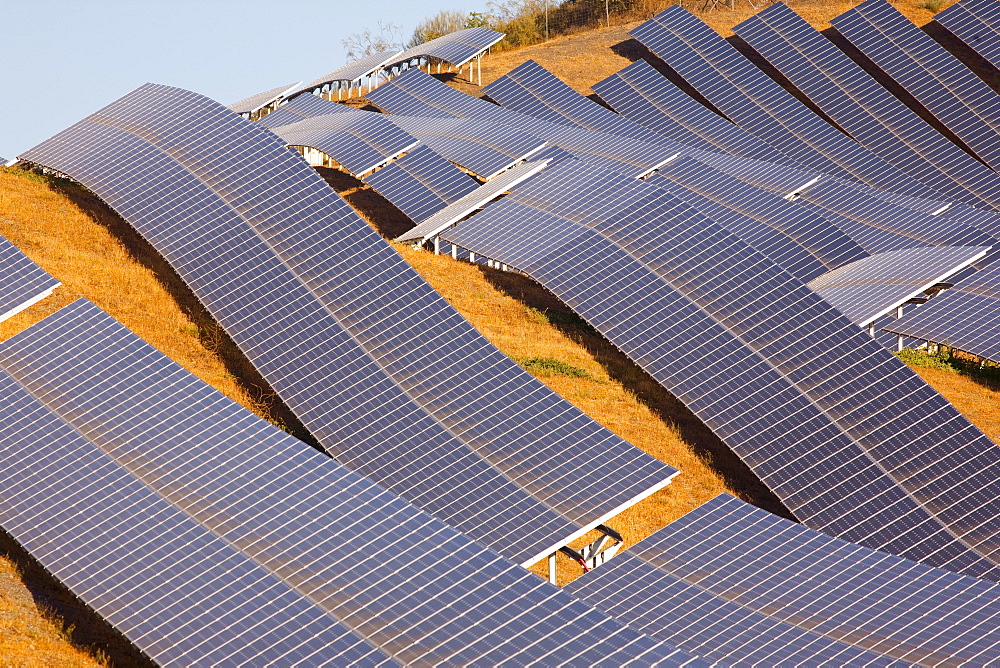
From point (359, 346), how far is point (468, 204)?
13.6 m

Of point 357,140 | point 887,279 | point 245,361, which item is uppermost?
point 245,361

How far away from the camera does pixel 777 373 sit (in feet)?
93.0

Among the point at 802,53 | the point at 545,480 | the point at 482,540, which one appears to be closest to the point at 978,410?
the point at 545,480

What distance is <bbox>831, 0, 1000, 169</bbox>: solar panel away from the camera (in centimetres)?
5486

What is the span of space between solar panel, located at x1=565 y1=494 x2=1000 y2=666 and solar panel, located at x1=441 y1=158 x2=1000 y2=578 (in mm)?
4035

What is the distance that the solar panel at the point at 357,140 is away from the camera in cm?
4488

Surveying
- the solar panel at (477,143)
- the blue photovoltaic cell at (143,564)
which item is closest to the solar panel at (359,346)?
the blue photovoltaic cell at (143,564)

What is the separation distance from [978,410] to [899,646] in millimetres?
15205

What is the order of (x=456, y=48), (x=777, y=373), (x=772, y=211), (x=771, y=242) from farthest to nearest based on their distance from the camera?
1. (x=456, y=48)
2. (x=772, y=211)
3. (x=771, y=242)
4. (x=777, y=373)

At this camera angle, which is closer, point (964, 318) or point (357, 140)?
point (964, 318)

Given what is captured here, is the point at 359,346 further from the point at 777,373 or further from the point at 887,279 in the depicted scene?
Answer: the point at 887,279

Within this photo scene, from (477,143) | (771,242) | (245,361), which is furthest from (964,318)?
(477,143)

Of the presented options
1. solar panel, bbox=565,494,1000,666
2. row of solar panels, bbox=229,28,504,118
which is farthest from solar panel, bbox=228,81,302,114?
solar panel, bbox=565,494,1000,666

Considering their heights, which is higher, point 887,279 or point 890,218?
point 887,279
